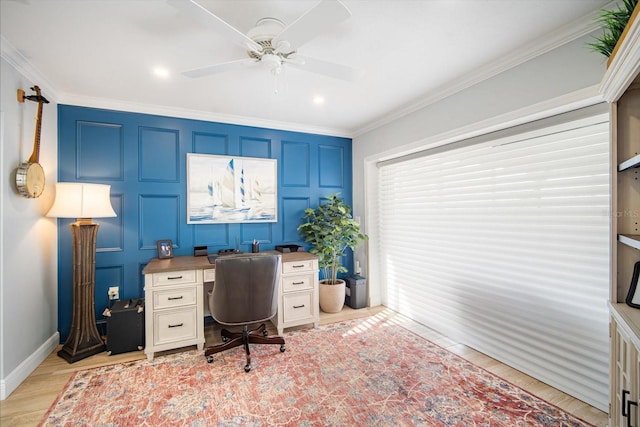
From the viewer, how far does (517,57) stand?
2.13 meters

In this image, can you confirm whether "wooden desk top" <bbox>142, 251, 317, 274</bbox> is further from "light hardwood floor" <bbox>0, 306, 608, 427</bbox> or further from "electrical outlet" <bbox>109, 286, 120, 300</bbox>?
"light hardwood floor" <bbox>0, 306, 608, 427</bbox>

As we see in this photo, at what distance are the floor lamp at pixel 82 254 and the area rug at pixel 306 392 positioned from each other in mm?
332

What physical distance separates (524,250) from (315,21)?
2269 mm

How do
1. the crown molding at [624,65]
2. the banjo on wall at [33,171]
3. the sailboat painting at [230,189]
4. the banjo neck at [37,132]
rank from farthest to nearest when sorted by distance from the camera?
1. the sailboat painting at [230,189]
2. the banjo neck at [37,132]
3. the banjo on wall at [33,171]
4. the crown molding at [624,65]

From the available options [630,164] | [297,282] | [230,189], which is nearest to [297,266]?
[297,282]

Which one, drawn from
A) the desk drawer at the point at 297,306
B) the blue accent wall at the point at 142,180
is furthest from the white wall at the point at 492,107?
the blue accent wall at the point at 142,180

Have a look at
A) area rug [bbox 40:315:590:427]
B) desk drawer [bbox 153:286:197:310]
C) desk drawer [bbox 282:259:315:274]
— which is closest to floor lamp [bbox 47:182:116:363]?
area rug [bbox 40:315:590:427]

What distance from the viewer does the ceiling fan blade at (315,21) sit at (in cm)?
129

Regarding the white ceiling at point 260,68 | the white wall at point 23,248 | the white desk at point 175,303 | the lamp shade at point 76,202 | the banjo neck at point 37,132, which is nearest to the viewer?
the white ceiling at point 260,68

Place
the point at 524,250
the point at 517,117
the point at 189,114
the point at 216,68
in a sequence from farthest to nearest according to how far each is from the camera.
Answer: the point at 189,114, the point at 524,250, the point at 517,117, the point at 216,68

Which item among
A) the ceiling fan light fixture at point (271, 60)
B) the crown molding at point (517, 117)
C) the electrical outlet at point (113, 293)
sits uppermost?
the ceiling fan light fixture at point (271, 60)

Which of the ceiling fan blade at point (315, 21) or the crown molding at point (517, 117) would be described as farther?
the crown molding at point (517, 117)

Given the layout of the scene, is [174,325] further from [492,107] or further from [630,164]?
[492,107]

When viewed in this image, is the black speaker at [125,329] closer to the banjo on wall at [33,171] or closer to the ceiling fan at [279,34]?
the banjo on wall at [33,171]
